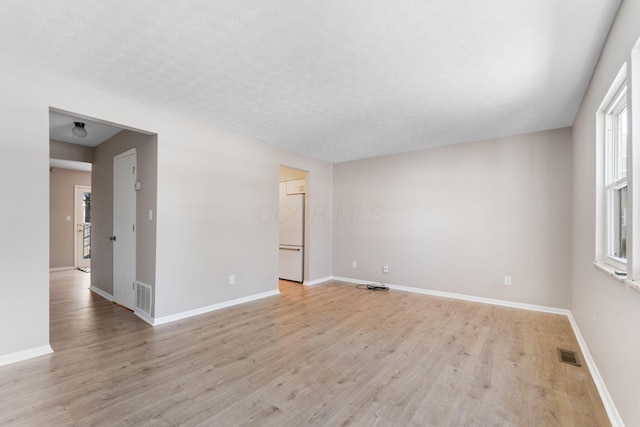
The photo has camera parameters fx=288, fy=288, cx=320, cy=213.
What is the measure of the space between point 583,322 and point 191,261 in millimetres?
4252

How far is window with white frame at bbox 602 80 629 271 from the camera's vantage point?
6.77 ft

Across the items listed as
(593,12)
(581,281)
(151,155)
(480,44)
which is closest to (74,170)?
(151,155)

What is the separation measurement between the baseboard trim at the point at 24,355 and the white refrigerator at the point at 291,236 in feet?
11.7

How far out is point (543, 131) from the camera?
389 cm

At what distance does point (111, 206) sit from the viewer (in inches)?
170

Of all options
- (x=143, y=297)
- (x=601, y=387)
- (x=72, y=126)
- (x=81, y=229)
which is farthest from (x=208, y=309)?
(x=81, y=229)

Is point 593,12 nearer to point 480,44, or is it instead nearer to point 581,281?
point 480,44

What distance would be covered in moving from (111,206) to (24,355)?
242 centimetres

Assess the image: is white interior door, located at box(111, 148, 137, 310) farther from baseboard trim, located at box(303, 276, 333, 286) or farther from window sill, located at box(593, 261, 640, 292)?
window sill, located at box(593, 261, 640, 292)

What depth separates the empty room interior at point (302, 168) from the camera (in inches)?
70.3

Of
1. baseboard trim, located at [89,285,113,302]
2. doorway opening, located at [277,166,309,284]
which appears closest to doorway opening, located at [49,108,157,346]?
baseboard trim, located at [89,285,113,302]

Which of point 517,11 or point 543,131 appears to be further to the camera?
point 543,131

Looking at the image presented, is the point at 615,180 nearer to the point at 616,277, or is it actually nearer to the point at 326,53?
the point at 616,277

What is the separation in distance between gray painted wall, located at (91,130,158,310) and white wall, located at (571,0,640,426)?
3.93 meters
